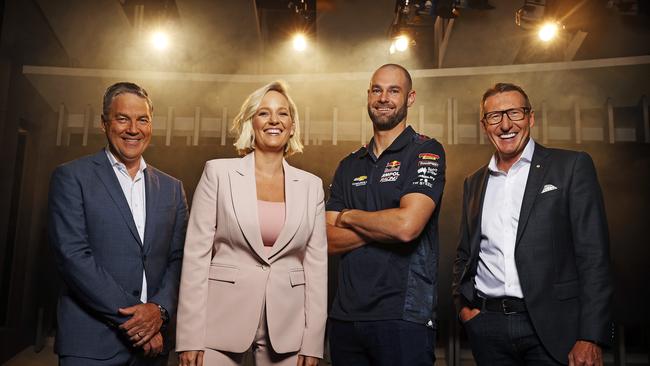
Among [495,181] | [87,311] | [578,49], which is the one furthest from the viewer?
[578,49]

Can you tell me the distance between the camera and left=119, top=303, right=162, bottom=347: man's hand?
6.58 feet

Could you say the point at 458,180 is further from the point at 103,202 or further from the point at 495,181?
the point at 103,202

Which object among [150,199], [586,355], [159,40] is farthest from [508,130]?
[159,40]

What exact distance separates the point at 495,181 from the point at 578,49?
3.54 m

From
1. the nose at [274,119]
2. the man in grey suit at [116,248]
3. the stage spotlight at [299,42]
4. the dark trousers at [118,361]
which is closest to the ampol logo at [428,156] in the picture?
the nose at [274,119]

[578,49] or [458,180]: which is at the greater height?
[578,49]

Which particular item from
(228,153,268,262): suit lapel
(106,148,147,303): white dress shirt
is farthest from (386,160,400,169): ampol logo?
(106,148,147,303): white dress shirt

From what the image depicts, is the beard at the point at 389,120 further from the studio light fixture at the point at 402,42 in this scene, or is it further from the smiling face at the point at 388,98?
the studio light fixture at the point at 402,42

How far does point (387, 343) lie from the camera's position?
2.06 metres

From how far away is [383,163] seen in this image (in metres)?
2.38

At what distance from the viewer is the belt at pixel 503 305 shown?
2.13 m

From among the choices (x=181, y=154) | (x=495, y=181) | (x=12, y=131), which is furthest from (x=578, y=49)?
(x=12, y=131)

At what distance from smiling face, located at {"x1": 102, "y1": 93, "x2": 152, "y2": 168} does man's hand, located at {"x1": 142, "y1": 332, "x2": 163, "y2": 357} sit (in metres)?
0.74

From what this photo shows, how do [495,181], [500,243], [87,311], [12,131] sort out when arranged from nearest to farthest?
[87,311], [500,243], [495,181], [12,131]
